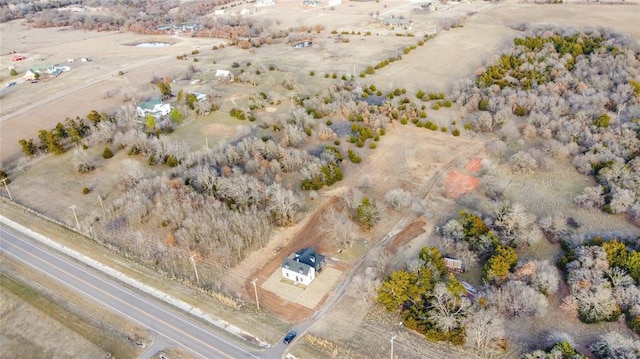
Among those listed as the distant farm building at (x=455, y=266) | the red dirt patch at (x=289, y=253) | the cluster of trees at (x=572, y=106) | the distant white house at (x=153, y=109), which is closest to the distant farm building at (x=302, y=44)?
the distant white house at (x=153, y=109)

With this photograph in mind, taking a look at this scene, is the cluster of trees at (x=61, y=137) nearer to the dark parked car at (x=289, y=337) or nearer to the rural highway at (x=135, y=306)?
the rural highway at (x=135, y=306)

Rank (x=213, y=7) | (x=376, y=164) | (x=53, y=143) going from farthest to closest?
(x=213, y=7) < (x=53, y=143) < (x=376, y=164)

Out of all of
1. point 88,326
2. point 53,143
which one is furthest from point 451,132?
point 53,143

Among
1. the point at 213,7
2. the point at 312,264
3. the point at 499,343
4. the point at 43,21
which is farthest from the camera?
the point at 213,7

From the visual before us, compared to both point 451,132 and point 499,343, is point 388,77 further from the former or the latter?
point 499,343

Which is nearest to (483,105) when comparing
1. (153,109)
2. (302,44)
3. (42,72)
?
(153,109)

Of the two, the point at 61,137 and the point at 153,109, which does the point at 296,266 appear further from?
the point at 61,137
